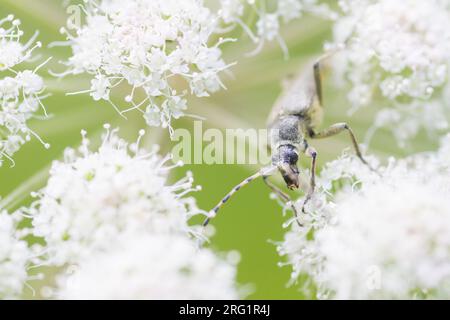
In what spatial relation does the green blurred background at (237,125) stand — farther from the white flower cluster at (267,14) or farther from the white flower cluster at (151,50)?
the white flower cluster at (151,50)

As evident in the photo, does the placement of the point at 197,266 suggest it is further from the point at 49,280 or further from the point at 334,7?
the point at 334,7

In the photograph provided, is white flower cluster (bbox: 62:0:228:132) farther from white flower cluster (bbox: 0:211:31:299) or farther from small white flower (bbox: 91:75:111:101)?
white flower cluster (bbox: 0:211:31:299)

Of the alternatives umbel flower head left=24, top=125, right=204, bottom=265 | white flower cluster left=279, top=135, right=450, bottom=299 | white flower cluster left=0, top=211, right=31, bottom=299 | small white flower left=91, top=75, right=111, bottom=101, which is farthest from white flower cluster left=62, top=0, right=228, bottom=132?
white flower cluster left=279, top=135, right=450, bottom=299

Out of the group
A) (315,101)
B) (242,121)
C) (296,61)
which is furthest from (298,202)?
(296,61)

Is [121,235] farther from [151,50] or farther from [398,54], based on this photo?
[398,54]

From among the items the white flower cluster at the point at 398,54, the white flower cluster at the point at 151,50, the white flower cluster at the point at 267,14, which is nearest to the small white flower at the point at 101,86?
the white flower cluster at the point at 151,50

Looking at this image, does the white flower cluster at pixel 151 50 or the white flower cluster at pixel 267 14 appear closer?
the white flower cluster at pixel 151 50

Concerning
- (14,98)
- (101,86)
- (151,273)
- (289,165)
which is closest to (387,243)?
(289,165)
